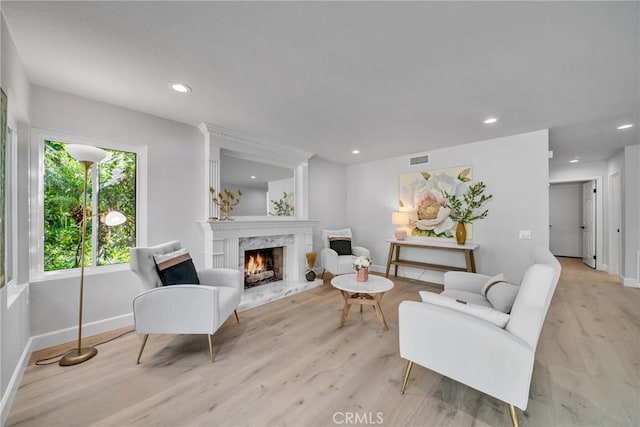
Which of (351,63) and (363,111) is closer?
(351,63)

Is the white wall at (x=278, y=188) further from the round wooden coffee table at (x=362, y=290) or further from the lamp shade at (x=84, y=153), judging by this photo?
the lamp shade at (x=84, y=153)

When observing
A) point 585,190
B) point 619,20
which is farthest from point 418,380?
point 585,190

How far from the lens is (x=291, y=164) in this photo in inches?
174

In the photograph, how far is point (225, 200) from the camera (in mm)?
3520

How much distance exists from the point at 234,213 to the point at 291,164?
54.3 inches

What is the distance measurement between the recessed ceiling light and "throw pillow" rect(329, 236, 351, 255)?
3318 mm

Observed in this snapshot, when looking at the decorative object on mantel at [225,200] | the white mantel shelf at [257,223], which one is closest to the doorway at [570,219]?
the white mantel shelf at [257,223]

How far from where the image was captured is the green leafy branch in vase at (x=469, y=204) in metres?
3.89

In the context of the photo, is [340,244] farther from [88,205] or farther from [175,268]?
[88,205]

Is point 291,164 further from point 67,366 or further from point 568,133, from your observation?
point 568,133

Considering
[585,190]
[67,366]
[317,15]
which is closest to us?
[317,15]

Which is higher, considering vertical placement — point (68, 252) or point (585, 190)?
point (585, 190)

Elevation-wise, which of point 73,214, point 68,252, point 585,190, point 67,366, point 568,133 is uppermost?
point 568,133

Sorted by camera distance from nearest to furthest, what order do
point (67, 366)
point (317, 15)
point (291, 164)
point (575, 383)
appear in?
point (317, 15), point (575, 383), point (67, 366), point (291, 164)
